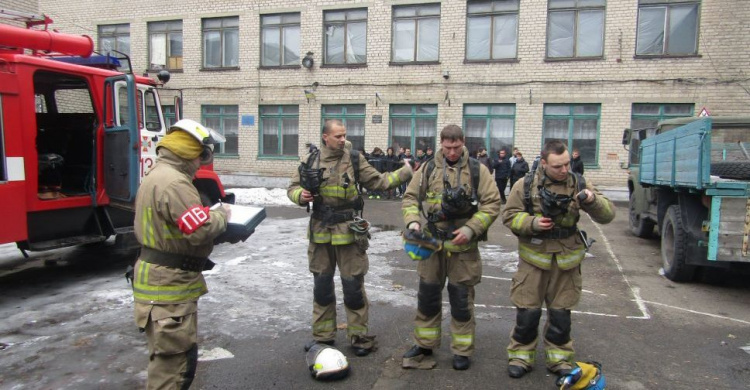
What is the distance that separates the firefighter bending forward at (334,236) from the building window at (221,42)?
54.7ft

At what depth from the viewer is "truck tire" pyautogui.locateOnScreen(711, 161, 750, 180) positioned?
630cm

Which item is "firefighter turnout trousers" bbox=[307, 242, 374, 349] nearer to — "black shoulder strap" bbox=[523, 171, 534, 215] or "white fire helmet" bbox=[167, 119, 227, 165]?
"black shoulder strap" bbox=[523, 171, 534, 215]

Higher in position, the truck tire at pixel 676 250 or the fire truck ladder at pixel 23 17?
the fire truck ladder at pixel 23 17

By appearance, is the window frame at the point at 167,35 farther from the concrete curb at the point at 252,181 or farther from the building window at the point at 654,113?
the building window at the point at 654,113

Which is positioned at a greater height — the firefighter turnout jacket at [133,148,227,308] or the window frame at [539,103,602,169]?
the window frame at [539,103,602,169]

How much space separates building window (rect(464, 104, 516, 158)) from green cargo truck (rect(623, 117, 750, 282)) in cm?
846

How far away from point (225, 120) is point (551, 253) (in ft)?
59.3

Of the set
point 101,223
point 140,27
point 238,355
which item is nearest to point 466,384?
point 238,355

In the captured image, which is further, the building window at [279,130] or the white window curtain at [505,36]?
the building window at [279,130]

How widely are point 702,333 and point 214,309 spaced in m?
4.87

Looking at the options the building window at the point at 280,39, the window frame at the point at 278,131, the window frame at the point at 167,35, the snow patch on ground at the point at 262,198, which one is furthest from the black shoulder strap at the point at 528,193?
the window frame at the point at 167,35

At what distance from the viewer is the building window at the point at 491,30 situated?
656 inches

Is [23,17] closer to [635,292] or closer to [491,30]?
[635,292]

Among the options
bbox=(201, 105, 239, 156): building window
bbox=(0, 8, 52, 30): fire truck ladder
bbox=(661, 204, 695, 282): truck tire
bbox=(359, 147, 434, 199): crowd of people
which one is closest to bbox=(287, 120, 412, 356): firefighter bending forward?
bbox=(661, 204, 695, 282): truck tire
